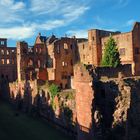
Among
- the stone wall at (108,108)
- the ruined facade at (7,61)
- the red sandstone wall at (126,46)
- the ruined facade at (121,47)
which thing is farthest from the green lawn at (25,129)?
the ruined facade at (7,61)

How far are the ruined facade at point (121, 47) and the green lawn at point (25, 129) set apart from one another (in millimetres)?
17817

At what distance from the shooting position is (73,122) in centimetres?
3044

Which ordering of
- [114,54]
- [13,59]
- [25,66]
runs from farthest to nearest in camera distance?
[13,59] → [25,66] → [114,54]

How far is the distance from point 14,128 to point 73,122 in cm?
898

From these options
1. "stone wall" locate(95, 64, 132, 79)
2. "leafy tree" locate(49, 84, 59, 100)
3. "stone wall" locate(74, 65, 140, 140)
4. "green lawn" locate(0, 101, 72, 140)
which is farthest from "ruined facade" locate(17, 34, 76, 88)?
"stone wall" locate(74, 65, 140, 140)

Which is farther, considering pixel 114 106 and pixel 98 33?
pixel 98 33

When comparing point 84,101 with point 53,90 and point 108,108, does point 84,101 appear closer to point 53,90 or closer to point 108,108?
point 108,108

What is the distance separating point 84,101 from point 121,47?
2422 centimetres

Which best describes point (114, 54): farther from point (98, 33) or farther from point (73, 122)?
point (73, 122)

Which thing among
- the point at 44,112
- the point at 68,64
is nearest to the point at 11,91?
the point at 68,64

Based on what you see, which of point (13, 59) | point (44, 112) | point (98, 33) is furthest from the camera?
point (13, 59)

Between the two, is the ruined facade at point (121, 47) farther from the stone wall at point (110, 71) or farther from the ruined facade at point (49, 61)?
the stone wall at point (110, 71)

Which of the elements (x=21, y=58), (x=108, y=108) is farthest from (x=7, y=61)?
(x=108, y=108)

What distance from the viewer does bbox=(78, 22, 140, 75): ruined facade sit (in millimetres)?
45625
